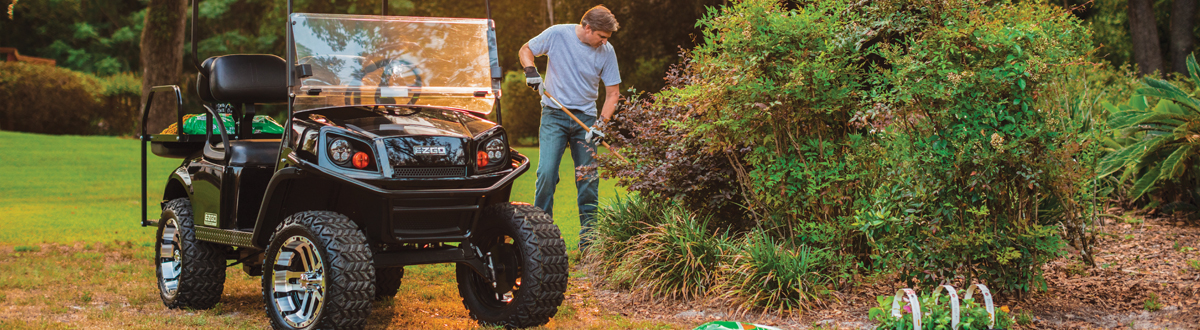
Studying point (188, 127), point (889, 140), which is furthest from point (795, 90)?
point (188, 127)

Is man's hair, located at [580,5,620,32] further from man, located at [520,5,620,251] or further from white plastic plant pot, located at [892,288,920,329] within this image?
white plastic plant pot, located at [892,288,920,329]

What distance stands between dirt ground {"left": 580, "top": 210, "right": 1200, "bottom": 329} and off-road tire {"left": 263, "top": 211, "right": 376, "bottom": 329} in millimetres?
1559

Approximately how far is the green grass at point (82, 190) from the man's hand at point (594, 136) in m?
0.76

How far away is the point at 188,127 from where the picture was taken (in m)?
5.73

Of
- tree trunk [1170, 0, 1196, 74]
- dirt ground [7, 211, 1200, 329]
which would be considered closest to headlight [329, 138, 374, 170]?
dirt ground [7, 211, 1200, 329]

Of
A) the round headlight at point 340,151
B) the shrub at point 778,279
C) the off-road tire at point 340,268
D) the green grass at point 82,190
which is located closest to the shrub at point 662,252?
the shrub at point 778,279

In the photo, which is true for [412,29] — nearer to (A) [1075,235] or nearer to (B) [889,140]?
(B) [889,140]

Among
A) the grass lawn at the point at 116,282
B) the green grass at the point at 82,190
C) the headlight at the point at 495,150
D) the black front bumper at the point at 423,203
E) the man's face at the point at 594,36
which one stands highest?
the man's face at the point at 594,36

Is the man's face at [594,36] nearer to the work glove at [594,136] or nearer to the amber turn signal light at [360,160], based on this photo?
the work glove at [594,136]

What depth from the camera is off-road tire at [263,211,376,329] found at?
163 inches

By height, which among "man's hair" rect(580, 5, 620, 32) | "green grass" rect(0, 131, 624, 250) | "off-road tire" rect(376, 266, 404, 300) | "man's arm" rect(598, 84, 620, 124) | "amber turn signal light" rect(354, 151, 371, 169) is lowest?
"green grass" rect(0, 131, 624, 250)

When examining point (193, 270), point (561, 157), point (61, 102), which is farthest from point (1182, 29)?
point (61, 102)

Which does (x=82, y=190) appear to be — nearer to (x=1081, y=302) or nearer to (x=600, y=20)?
(x=600, y=20)

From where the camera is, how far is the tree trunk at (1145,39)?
1577 cm
